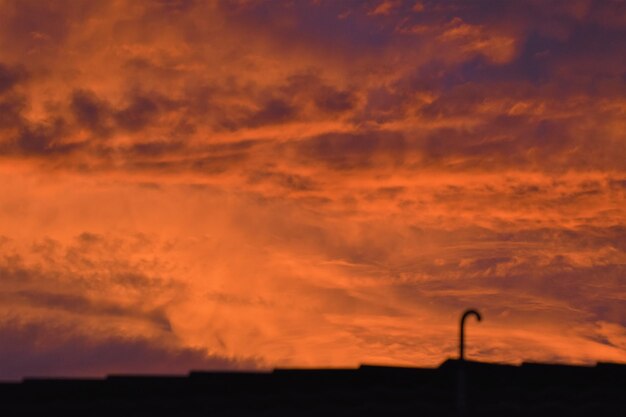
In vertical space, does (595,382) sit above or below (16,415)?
above

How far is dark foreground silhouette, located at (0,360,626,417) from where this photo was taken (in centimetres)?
2591

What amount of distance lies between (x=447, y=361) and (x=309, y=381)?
15.0 ft

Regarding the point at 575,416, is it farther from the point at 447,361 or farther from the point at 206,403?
the point at 206,403

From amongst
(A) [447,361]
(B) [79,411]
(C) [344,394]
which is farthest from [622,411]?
(B) [79,411]

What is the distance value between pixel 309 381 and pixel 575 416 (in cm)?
691

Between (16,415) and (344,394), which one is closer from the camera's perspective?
(16,415)

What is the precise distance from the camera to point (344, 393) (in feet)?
89.8

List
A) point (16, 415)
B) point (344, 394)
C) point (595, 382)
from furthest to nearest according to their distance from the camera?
1. point (595, 382)
2. point (344, 394)
3. point (16, 415)

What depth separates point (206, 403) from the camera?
85.9 feet

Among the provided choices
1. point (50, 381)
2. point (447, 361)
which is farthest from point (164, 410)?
point (447, 361)

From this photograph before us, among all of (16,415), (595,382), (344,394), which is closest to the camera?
(16,415)

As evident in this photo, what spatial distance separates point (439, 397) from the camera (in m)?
27.9

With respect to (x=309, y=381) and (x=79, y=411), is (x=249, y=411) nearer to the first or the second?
(x=309, y=381)

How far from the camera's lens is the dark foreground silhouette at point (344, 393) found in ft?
85.0
